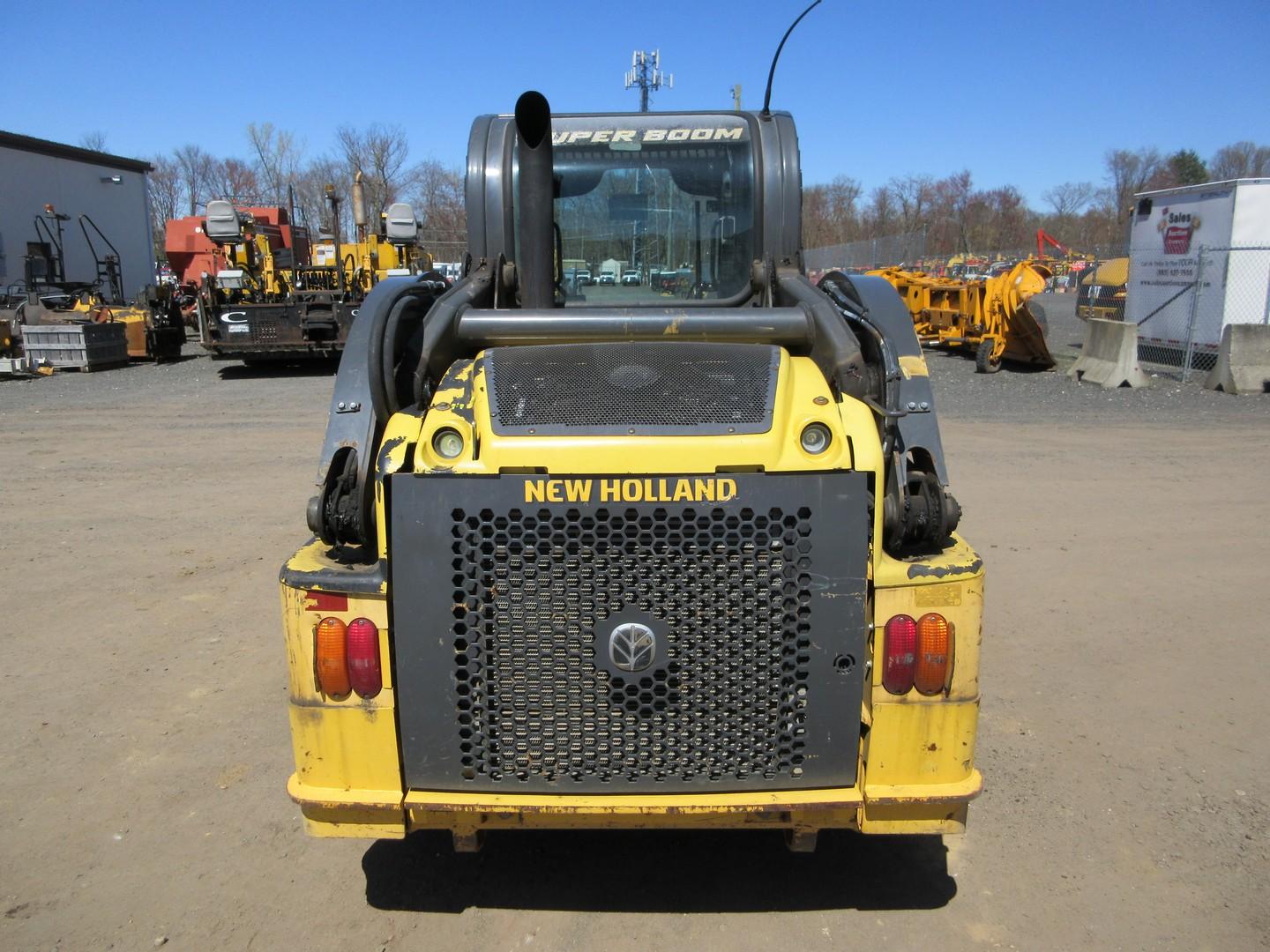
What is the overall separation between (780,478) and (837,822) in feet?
3.35

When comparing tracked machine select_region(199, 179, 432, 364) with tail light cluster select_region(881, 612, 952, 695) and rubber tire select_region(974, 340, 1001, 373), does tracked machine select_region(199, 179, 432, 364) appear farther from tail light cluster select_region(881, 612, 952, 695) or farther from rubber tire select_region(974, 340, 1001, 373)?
tail light cluster select_region(881, 612, 952, 695)

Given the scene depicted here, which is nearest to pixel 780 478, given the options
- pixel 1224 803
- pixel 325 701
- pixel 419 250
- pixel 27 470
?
pixel 325 701

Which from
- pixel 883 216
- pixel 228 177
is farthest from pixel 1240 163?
pixel 228 177

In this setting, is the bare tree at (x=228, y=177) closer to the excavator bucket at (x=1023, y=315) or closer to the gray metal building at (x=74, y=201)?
the gray metal building at (x=74, y=201)

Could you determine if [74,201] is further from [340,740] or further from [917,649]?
[917,649]

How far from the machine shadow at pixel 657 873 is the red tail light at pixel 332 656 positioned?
0.89 metres

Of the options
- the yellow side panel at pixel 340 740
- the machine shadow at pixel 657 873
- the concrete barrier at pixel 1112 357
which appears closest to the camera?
the yellow side panel at pixel 340 740

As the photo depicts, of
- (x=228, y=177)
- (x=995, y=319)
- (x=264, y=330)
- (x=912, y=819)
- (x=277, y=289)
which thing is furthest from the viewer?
(x=228, y=177)

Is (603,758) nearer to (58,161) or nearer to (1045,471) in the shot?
(1045,471)

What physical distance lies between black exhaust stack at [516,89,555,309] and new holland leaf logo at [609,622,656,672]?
1.71m

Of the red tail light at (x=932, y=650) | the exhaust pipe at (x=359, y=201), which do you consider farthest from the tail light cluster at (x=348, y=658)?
the exhaust pipe at (x=359, y=201)

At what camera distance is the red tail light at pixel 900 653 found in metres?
A: 2.75

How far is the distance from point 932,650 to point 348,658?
1.65 meters

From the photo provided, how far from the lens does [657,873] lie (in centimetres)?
332
